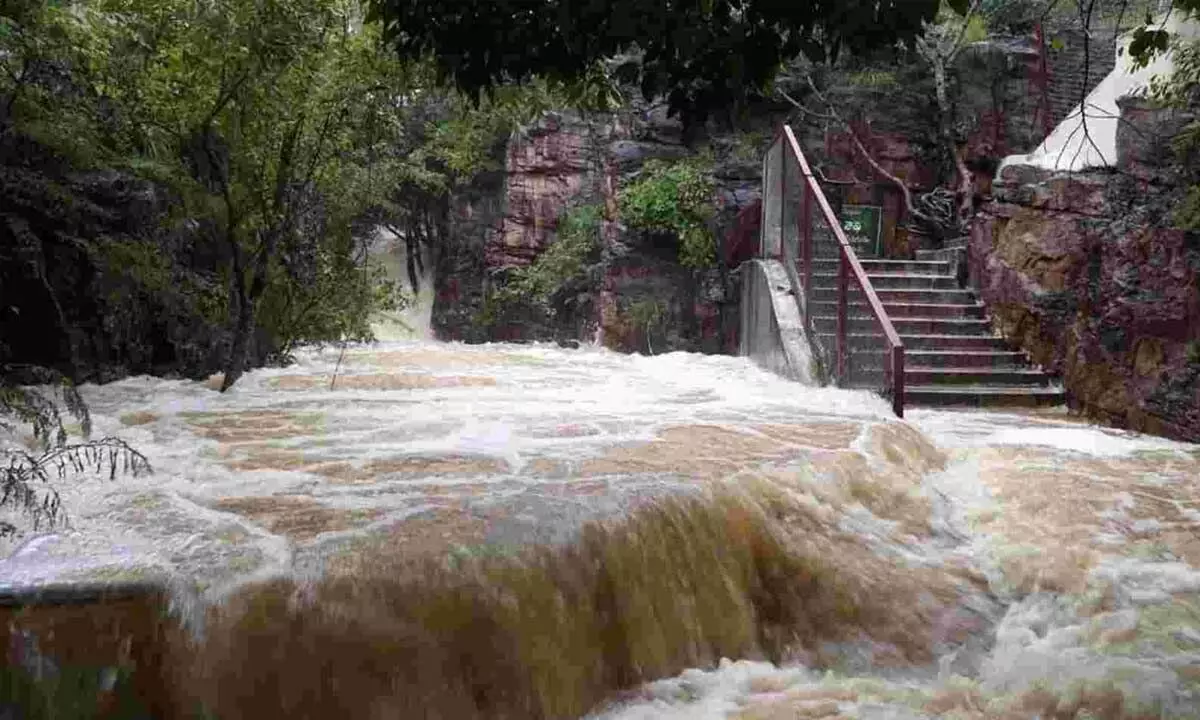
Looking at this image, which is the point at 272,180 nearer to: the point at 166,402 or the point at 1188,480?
the point at 166,402

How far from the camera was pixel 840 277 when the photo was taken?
7926 mm

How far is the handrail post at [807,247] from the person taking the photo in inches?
350

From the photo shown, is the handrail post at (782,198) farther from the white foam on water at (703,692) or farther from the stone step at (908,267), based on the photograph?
the white foam on water at (703,692)

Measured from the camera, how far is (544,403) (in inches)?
282

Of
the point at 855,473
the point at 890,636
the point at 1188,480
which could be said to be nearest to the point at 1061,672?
the point at 890,636

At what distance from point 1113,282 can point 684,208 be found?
687cm

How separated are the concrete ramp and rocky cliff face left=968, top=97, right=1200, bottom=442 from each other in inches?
78.7

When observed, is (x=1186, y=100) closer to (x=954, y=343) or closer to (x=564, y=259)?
(x=954, y=343)

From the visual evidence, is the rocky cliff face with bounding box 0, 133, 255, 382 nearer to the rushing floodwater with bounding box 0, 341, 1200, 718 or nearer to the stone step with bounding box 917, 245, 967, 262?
the rushing floodwater with bounding box 0, 341, 1200, 718

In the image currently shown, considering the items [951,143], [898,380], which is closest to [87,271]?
[898,380]

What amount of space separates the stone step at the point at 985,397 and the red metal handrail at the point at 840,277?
649 millimetres

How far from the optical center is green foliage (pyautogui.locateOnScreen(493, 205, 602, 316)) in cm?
1545

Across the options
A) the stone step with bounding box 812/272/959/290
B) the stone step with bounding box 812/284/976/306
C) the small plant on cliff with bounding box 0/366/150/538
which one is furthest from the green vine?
the small plant on cliff with bounding box 0/366/150/538

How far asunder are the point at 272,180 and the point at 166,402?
237cm
